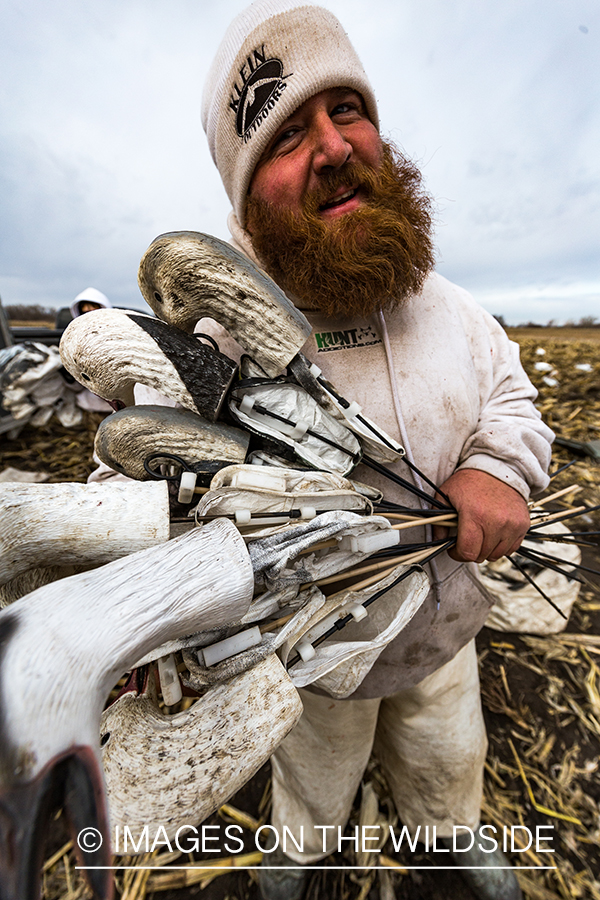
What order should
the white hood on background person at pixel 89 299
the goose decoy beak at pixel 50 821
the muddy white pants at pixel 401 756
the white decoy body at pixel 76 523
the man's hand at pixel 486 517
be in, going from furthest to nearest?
1. the white hood on background person at pixel 89 299
2. the muddy white pants at pixel 401 756
3. the man's hand at pixel 486 517
4. the white decoy body at pixel 76 523
5. the goose decoy beak at pixel 50 821

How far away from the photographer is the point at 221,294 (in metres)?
0.75

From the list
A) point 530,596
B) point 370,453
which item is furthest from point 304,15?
point 530,596

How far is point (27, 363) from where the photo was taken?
128 inches

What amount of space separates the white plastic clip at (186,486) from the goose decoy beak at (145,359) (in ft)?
0.48

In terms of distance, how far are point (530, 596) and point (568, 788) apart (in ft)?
2.59

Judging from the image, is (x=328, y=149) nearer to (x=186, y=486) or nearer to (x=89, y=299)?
(x=186, y=486)

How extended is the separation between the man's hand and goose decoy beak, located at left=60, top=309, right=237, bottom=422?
624 mm

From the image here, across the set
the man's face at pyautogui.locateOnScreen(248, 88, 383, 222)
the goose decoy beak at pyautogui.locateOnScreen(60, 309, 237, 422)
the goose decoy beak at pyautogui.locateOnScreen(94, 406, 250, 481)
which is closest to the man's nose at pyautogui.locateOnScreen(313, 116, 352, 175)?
the man's face at pyautogui.locateOnScreen(248, 88, 383, 222)

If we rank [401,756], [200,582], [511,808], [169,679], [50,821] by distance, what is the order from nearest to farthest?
[50,821], [200,582], [169,679], [401,756], [511,808]

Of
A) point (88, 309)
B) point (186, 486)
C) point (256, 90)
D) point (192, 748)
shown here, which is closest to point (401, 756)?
point (192, 748)

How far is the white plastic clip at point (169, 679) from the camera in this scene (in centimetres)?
66

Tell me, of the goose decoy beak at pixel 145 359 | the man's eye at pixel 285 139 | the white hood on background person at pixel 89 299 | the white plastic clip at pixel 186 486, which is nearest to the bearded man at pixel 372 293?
the man's eye at pixel 285 139

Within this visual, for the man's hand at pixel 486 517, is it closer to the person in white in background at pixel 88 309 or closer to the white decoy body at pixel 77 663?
the white decoy body at pixel 77 663

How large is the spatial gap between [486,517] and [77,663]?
2.74ft
